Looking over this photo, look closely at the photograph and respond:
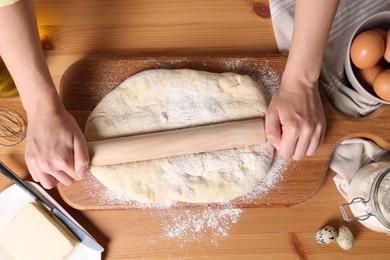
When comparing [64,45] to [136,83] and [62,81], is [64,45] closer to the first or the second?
[62,81]

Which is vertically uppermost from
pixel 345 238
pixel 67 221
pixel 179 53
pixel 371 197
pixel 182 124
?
pixel 179 53

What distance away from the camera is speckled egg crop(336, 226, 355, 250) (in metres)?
1.04

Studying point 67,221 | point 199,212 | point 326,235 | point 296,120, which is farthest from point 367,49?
point 67,221

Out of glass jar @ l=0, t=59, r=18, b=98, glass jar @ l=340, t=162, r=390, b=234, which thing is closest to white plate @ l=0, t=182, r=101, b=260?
glass jar @ l=0, t=59, r=18, b=98

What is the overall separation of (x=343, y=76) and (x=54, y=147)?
0.81 metres

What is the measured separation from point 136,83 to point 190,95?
0.15 metres

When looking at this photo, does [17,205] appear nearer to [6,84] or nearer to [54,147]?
[54,147]

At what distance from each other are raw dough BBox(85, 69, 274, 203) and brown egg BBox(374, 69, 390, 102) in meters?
0.29

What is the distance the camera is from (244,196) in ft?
3.48

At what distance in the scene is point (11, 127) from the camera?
109 centimetres

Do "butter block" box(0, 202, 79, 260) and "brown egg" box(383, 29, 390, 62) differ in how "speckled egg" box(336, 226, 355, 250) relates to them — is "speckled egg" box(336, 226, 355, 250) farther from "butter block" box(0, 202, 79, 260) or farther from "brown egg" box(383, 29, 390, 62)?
"butter block" box(0, 202, 79, 260)

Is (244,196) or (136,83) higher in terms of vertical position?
(136,83)

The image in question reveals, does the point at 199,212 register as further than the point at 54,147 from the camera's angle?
Yes

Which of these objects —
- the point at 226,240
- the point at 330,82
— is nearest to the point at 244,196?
the point at 226,240
